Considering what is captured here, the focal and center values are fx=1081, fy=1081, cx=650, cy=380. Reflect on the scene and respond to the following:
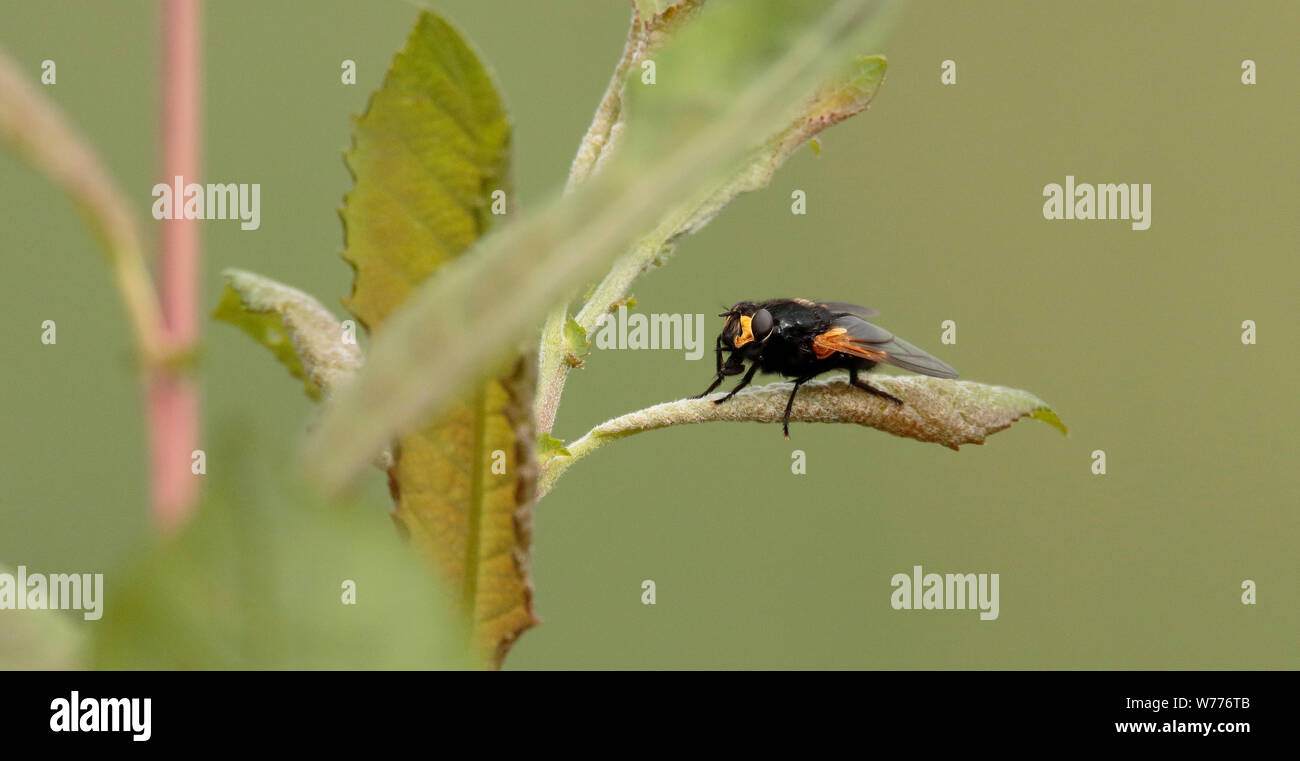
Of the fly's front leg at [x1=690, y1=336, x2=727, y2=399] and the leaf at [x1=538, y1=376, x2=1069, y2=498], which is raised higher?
the fly's front leg at [x1=690, y1=336, x2=727, y2=399]

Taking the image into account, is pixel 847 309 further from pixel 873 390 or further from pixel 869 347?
pixel 873 390

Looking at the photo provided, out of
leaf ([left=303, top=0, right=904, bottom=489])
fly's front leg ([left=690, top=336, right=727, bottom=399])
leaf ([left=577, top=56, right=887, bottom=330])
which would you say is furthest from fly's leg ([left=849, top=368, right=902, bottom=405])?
leaf ([left=303, top=0, right=904, bottom=489])

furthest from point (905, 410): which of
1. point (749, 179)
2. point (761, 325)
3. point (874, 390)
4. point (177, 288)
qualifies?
point (177, 288)

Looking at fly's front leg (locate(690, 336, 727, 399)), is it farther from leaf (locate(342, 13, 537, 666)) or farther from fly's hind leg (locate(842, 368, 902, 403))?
leaf (locate(342, 13, 537, 666))

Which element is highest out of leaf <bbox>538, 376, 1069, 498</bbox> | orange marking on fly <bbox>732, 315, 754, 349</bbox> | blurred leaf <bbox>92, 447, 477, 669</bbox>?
orange marking on fly <bbox>732, 315, 754, 349</bbox>
